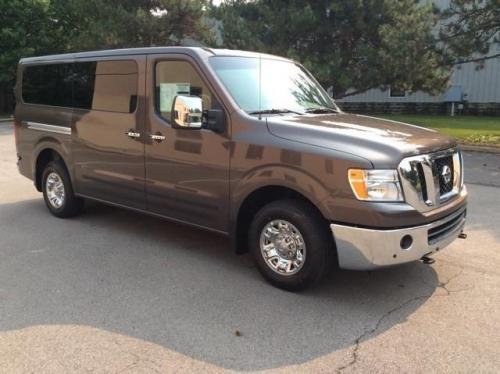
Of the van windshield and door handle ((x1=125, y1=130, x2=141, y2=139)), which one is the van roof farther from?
door handle ((x1=125, y1=130, x2=141, y2=139))

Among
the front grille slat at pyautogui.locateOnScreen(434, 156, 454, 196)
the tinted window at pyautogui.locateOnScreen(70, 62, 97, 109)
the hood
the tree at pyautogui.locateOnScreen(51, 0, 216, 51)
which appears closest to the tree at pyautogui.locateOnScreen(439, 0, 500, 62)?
the hood

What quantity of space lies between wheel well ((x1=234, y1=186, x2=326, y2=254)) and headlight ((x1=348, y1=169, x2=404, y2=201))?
62 cm

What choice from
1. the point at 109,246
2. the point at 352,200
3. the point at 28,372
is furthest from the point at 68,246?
the point at 352,200

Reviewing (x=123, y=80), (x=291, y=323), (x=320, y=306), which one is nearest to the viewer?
(x=291, y=323)

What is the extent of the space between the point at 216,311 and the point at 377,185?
1564 millimetres

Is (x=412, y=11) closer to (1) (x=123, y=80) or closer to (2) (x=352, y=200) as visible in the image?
(1) (x=123, y=80)

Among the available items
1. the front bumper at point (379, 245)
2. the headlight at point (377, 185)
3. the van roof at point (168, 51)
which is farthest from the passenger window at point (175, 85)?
the front bumper at point (379, 245)

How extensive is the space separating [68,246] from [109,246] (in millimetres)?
439

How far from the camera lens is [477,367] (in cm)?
341

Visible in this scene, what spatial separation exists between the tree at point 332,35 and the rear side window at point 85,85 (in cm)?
1143

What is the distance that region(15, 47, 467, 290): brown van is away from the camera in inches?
163

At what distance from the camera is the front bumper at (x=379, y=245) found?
405cm

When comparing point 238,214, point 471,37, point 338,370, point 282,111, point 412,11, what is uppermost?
point 412,11

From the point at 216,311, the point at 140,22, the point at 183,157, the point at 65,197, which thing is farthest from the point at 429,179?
the point at 140,22
